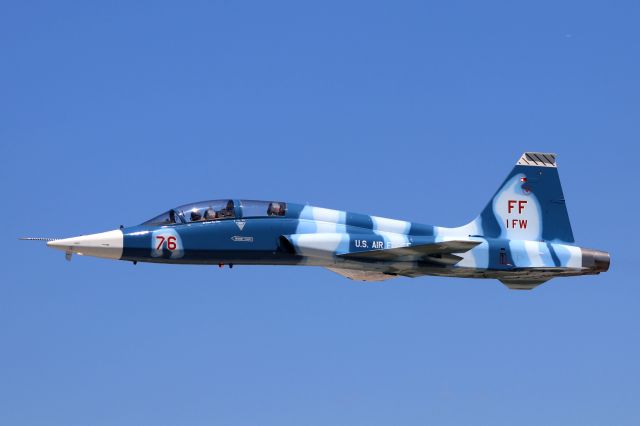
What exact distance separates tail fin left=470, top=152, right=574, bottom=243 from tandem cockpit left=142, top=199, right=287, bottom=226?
7.37 m

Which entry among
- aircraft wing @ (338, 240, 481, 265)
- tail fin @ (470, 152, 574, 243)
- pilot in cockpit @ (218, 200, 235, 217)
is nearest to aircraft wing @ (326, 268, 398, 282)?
aircraft wing @ (338, 240, 481, 265)

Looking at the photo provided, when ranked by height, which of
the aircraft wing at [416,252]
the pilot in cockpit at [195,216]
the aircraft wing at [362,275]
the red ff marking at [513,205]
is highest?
the red ff marking at [513,205]

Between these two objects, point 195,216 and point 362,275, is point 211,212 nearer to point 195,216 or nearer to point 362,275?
point 195,216

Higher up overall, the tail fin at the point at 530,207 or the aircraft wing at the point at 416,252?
the tail fin at the point at 530,207

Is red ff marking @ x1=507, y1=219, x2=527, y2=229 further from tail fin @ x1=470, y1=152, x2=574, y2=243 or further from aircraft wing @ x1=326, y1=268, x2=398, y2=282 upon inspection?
aircraft wing @ x1=326, y1=268, x2=398, y2=282

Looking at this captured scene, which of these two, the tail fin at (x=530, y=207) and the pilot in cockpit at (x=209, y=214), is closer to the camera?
the pilot in cockpit at (x=209, y=214)

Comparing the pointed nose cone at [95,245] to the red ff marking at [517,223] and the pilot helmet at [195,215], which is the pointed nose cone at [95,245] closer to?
the pilot helmet at [195,215]

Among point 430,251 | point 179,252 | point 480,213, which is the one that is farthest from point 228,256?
point 480,213

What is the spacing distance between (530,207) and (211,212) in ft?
34.7

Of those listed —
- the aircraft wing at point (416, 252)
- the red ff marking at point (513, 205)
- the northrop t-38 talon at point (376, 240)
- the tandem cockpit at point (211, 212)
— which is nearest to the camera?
the northrop t-38 talon at point (376, 240)

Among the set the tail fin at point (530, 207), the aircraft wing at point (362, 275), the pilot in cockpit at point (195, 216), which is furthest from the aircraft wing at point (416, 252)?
the pilot in cockpit at point (195, 216)

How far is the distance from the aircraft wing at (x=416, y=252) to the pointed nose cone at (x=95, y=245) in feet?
21.5

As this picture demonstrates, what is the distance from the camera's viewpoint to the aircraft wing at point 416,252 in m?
36.5

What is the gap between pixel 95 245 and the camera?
35.0 meters
